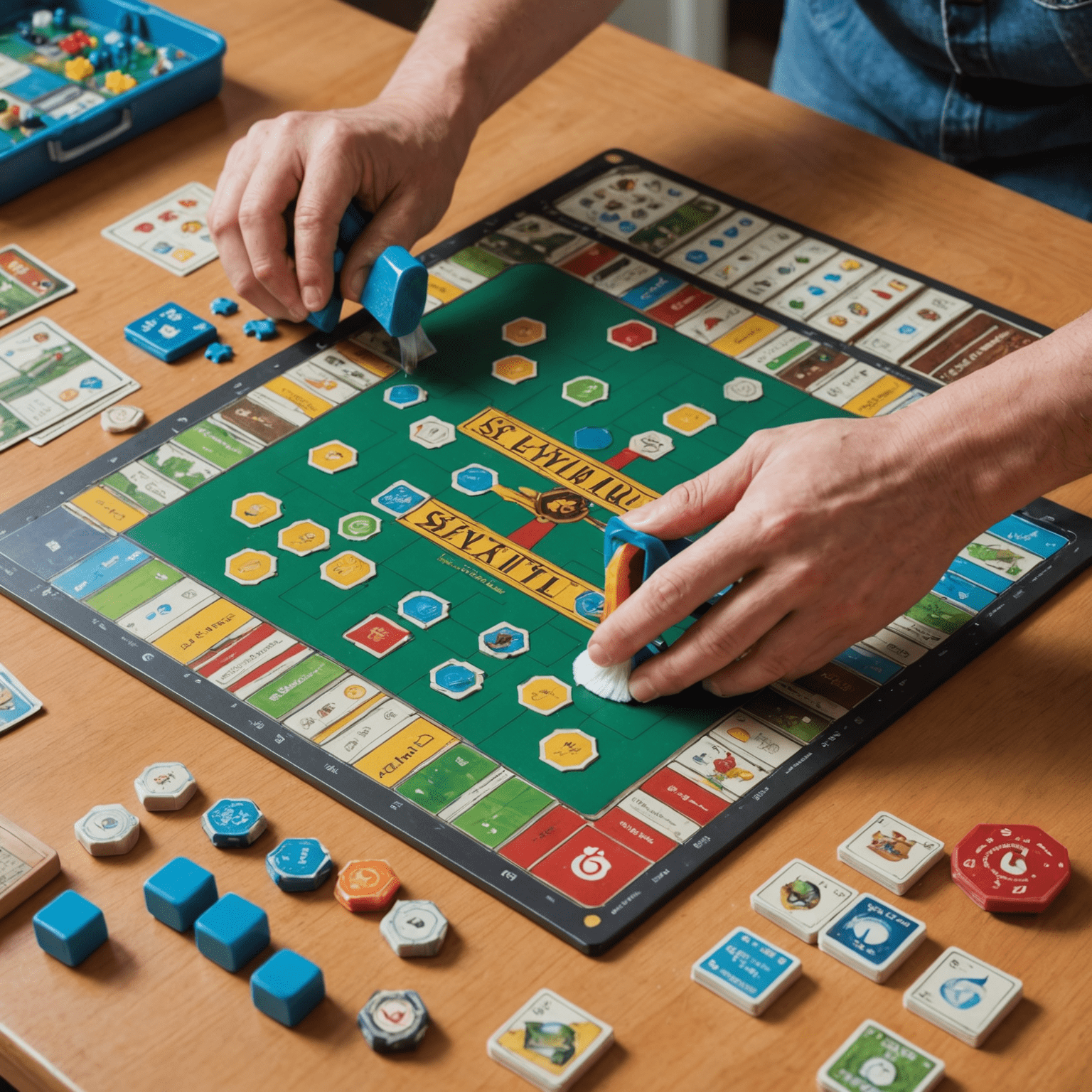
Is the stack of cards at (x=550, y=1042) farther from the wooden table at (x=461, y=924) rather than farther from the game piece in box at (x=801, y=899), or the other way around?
the game piece in box at (x=801, y=899)

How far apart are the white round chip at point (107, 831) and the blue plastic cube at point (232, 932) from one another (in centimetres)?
10

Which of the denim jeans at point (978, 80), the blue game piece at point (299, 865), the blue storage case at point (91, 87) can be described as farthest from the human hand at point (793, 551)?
the blue storage case at point (91, 87)

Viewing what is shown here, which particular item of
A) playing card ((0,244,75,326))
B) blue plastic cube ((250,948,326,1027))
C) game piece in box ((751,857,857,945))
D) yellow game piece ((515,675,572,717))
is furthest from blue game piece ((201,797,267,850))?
playing card ((0,244,75,326))

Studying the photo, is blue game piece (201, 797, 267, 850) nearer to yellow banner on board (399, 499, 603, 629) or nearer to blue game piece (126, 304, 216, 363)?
yellow banner on board (399, 499, 603, 629)

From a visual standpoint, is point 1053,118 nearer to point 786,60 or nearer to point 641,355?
point 786,60

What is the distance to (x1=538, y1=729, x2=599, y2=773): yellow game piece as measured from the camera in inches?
40.8

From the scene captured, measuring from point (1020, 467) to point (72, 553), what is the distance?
0.77 m

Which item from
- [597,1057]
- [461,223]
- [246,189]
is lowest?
[597,1057]

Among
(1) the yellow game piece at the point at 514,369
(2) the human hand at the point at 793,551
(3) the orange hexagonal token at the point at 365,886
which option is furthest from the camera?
(1) the yellow game piece at the point at 514,369

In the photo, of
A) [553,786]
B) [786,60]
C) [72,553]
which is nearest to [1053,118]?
[786,60]

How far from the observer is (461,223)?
159 centimetres

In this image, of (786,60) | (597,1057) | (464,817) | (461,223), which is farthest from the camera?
(786,60)

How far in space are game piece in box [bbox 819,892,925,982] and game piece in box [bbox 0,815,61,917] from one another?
1.69ft

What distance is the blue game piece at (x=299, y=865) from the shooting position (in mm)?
956
